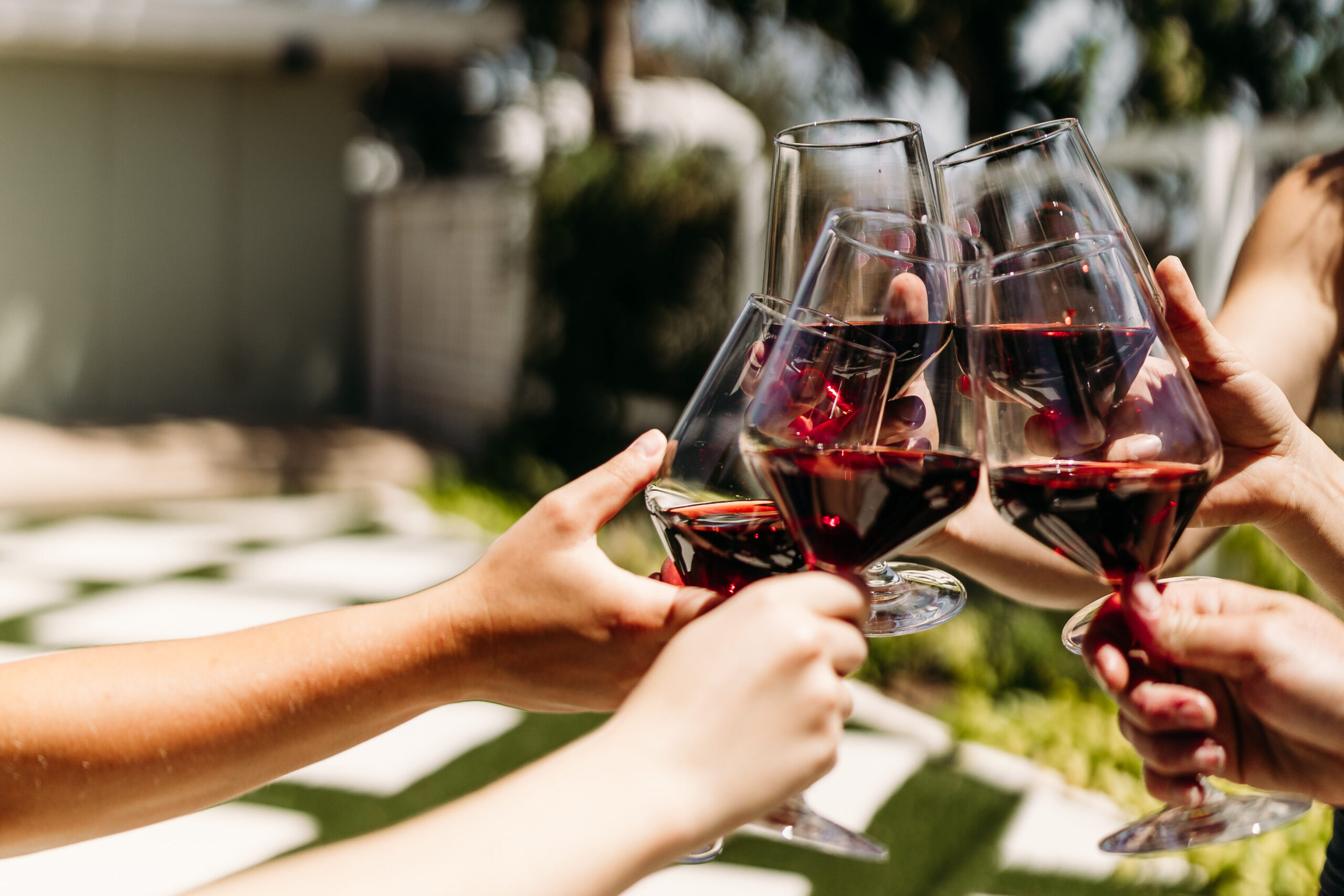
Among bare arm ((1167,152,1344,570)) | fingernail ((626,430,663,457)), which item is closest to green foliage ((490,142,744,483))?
bare arm ((1167,152,1344,570))

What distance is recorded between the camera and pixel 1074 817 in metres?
3.49

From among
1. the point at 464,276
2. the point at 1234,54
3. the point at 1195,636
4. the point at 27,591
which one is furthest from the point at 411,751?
the point at 1234,54

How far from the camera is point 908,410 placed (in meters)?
1.15

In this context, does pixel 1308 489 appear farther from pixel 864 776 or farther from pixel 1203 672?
pixel 864 776

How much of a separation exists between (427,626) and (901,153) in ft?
2.89

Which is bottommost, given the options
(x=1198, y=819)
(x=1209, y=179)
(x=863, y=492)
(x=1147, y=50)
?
(x=1198, y=819)

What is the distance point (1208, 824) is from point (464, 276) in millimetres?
8881

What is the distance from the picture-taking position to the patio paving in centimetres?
315

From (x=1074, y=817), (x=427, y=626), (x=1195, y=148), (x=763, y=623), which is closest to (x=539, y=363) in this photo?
(x=1195, y=148)

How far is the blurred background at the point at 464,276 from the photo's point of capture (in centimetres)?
404

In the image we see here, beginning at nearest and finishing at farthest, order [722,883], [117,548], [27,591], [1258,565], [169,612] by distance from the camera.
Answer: [722,883], [1258,565], [169,612], [27,591], [117,548]

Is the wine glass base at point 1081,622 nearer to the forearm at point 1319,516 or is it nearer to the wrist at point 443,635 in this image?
the forearm at point 1319,516

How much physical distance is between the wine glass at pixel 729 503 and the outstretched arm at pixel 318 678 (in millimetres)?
45

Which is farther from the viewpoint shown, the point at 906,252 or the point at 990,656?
the point at 990,656
